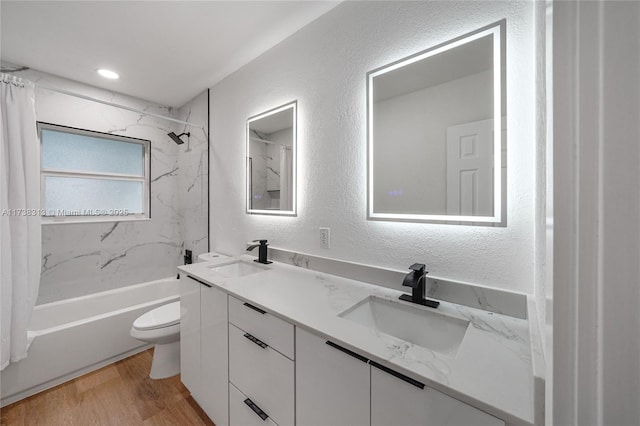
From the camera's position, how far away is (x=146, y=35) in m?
1.79

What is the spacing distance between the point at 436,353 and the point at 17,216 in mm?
2605

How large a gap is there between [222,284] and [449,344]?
1.09 meters

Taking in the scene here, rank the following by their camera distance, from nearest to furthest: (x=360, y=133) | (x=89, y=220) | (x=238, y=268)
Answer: (x=360, y=133)
(x=238, y=268)
(x=89, y=220)

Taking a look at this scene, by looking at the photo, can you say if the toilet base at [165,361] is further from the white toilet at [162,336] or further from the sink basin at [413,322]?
the sink basin at [413,322]

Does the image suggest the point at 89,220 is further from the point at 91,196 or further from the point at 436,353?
the point at 436,353

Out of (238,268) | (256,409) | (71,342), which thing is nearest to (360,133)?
(238,268)

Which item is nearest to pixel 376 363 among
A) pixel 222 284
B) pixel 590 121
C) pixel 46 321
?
pixel 590 121

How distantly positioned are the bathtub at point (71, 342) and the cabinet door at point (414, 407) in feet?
7.56

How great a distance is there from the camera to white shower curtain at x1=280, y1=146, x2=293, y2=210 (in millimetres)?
1814

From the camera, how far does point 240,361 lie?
1228 mm

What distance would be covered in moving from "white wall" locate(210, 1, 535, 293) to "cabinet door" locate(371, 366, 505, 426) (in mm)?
598

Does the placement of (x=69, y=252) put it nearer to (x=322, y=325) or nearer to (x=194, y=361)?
(x=194, y=361)

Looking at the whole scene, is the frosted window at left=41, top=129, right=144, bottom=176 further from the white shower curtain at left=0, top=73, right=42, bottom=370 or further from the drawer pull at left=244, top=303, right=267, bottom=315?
the drawer pull at left=244, top=303, right=267, bottom=315

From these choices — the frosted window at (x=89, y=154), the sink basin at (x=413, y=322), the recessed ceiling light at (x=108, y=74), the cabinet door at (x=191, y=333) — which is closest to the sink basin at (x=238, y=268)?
the cabinet door at (x=191, y=333)
